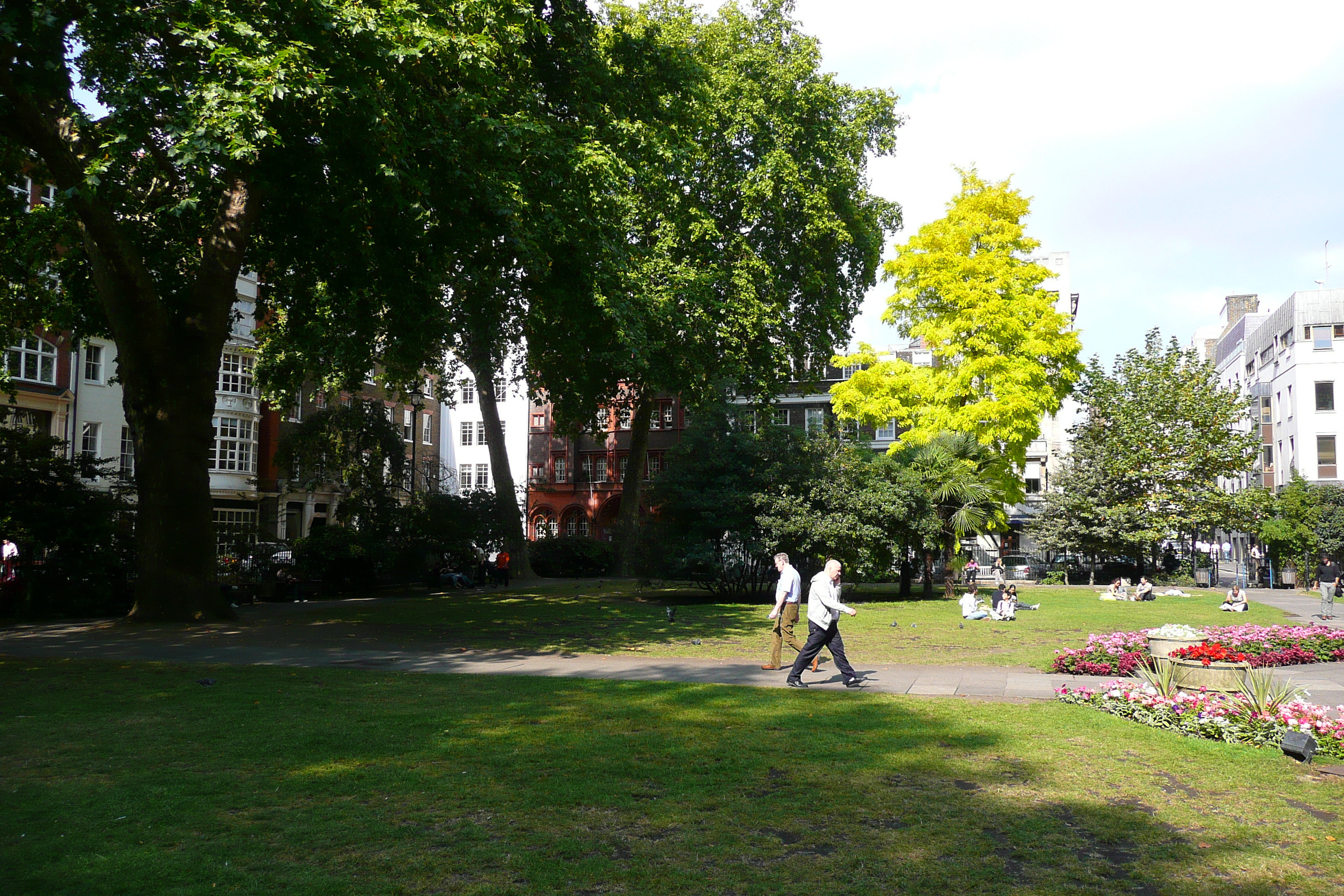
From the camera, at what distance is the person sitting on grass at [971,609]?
2355 centimetres

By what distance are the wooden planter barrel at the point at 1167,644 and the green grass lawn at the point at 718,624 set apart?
2301mm

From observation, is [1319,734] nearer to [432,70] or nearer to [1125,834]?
[1125,834]

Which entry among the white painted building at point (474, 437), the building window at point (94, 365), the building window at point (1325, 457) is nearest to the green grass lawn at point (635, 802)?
the building window at point (94, 365)

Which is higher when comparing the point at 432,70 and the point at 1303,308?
the point at 1303,308

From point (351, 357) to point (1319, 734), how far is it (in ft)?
58.8

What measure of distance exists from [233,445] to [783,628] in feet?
131

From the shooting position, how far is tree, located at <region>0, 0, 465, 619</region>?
43.4 ft

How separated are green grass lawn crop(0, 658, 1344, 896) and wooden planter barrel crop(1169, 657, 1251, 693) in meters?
1.21

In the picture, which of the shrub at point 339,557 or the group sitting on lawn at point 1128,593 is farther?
the group sitting on lawn at point 1128,593

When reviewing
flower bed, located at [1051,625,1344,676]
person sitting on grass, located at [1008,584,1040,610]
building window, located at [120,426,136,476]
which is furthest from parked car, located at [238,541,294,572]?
flower bed, located at [1051,625,1344,676]

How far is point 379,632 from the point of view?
64.1 feet

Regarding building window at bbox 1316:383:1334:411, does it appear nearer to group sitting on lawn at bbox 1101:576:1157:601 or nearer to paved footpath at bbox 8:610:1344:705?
group sitting on lawn at bbox 1101:576:1157:601

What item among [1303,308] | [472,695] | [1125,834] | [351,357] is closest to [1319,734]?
[1125,834]

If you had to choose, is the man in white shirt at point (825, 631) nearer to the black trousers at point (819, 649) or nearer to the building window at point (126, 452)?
the black trousers at point (819, 649)
